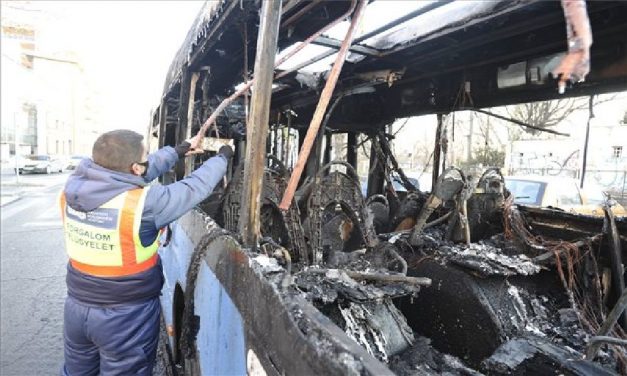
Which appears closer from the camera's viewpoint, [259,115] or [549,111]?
[259,115]

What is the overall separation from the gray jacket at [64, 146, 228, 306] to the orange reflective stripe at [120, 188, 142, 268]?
0.05m

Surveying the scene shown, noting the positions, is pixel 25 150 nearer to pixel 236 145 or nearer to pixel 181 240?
pixel 236 145

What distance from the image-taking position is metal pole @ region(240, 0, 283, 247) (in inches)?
73.9

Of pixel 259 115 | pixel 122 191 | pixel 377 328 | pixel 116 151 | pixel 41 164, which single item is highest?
pixel 259 115

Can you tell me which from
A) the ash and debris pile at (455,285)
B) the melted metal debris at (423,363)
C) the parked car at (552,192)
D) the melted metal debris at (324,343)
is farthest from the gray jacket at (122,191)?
the parked car at (552,192)

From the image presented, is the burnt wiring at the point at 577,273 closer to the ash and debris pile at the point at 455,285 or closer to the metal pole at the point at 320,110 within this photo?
the ash and debris pile at the point at 455,285

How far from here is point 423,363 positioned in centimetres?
227

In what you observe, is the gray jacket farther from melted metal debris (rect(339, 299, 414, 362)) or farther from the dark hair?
melted metal debris (rect(339, 299, 414, 362))

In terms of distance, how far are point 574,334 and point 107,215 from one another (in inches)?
120

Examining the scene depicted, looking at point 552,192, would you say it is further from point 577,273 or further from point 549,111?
point 577,273

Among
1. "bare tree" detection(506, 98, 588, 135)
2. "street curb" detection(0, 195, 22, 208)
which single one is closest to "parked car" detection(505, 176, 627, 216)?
"bare tree" detection(506, 98, 588, 135)

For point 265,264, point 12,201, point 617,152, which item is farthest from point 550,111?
point 12,201

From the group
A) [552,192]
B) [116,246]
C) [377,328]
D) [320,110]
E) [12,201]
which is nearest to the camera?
[320,110]

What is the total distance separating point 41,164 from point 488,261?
37.2 m
